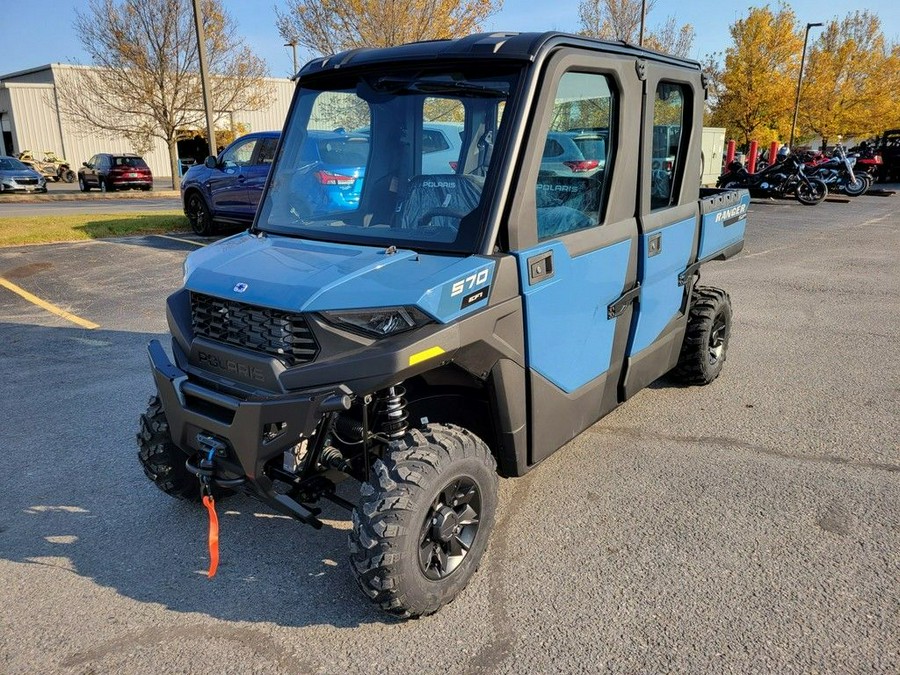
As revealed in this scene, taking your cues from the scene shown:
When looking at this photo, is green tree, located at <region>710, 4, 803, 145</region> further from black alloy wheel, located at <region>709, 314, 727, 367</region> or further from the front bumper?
the front bumper

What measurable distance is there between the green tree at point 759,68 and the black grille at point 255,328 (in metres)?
37.6

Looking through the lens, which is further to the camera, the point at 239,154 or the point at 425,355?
the point at 239,154

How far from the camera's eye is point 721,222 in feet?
16.9

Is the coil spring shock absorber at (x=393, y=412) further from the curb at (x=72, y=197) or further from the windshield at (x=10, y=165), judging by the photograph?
the windshield at (x=10, y=165)

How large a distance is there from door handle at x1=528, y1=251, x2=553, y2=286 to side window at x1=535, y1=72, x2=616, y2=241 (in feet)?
0.37

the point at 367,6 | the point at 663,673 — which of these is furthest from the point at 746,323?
the point at 367,6

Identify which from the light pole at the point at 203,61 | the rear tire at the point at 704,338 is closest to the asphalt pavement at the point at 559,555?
the rear tire at the point at 704,338

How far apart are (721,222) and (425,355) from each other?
333cm

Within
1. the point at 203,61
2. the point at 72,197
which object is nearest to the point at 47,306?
the point at 203,61

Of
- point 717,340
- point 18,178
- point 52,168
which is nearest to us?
point 717,340

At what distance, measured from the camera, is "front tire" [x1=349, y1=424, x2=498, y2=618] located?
2697 mm

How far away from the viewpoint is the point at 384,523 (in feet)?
8.82

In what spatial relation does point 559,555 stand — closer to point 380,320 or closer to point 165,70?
point 380,320

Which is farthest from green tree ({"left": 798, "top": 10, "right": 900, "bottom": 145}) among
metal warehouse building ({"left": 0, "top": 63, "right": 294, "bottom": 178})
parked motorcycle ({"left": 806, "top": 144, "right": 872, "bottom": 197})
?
metal warehouse building ({"left": 0, "top": 63, "right": 294, "bottom": 178})
